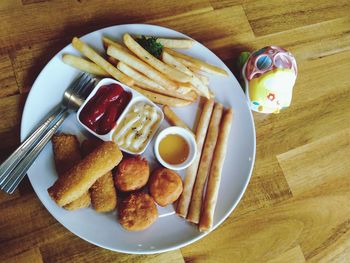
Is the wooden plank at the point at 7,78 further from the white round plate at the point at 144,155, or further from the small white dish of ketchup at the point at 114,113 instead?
the small white dish of ketchup at the point at 114,113

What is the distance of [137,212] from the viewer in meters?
1.70

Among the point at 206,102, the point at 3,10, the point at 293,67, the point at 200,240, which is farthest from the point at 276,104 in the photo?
the point at 3,10

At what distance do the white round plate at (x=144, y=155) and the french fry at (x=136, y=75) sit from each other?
0.66 ft

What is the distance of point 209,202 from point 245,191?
0.29 meters

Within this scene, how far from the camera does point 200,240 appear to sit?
186 centimetres

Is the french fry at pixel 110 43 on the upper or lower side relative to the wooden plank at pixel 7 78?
lower

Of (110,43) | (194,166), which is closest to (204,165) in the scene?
(194,166)

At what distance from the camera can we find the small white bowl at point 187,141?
1.84 m

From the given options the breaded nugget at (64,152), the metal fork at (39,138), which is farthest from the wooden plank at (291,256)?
the metal fork at (39,138)

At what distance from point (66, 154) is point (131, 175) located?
317mm

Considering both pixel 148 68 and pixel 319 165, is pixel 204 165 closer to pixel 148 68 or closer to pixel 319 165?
pixel 148 68

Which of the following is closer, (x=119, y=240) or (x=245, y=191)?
(x=119, y=240)

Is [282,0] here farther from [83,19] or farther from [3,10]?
[3,10]

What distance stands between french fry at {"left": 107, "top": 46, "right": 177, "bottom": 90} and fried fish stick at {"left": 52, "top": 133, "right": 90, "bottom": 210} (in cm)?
46
